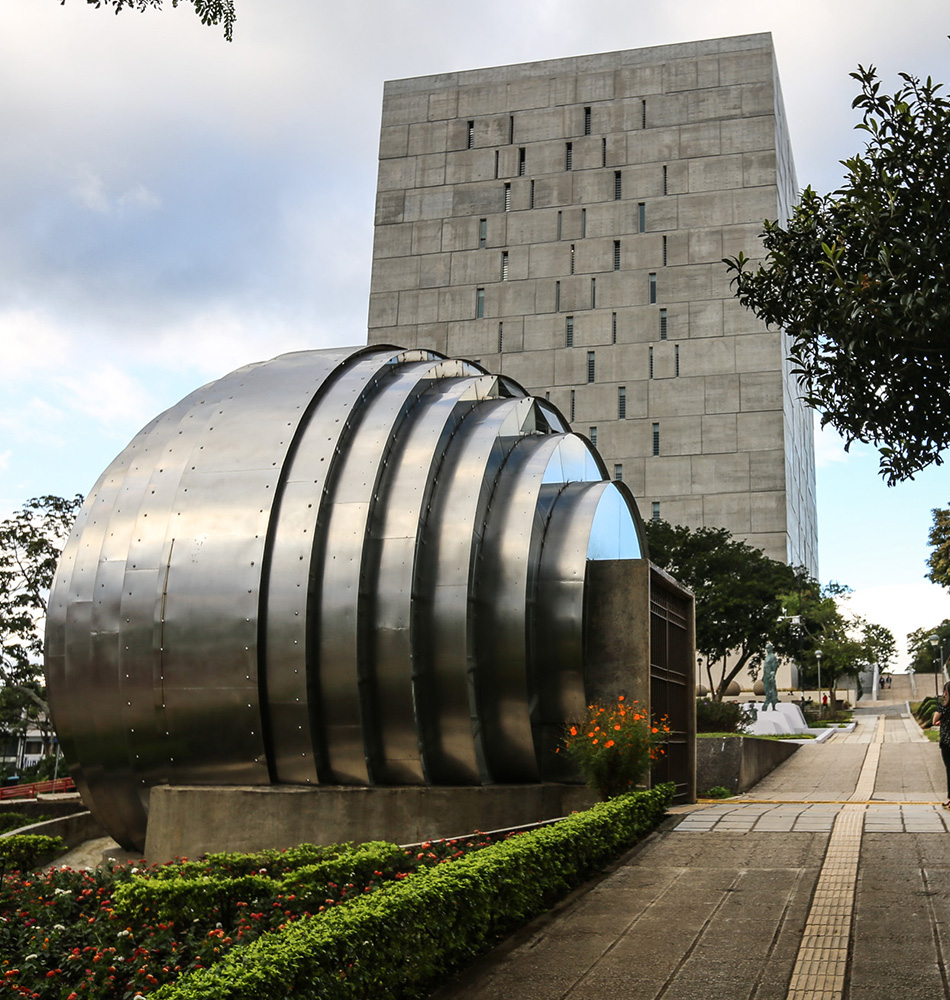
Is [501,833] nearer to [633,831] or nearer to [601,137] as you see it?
[633,831]

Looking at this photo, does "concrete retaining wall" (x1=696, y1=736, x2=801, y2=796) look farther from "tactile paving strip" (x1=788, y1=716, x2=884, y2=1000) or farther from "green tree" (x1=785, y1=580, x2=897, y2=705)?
"green tree" (x1=785, y1=580, x2=897, y2=705)

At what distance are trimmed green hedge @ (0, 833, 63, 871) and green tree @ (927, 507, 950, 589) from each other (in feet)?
185

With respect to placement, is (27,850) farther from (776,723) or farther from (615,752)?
(776,723)

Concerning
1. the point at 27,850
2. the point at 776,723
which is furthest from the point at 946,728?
the point at 776,723

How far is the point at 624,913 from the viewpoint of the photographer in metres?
9.78

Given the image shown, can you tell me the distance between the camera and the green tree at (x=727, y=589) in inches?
2158

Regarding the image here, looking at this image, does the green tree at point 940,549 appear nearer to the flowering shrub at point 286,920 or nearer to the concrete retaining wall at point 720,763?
→ the concrete retaining wall at point 720,763

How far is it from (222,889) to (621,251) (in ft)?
254

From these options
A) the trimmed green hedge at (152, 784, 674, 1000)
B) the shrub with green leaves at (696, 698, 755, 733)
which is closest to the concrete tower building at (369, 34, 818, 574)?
the shrub with green leaves at (696, 698, 755, 733)

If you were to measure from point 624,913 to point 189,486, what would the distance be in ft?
31.1

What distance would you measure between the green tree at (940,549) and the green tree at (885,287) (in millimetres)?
57129

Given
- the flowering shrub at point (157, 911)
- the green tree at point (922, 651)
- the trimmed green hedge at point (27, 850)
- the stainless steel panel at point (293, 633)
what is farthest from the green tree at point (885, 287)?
the green tree at point (922, 651)

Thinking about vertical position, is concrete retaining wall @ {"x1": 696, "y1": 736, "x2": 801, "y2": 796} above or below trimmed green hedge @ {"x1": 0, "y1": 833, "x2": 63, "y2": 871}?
above

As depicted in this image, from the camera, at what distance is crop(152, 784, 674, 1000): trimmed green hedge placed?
618 cm
